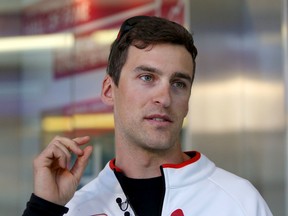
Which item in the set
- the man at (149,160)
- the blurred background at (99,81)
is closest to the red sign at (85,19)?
the blurred background at (99,81)

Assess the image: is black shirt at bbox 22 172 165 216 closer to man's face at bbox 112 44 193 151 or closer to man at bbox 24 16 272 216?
man at bbox 24 16 272 216

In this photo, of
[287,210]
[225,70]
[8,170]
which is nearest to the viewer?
[287,210]

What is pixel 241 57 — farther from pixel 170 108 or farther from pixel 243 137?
pixel 170 108

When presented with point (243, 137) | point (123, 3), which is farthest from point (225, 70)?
point (123, 3)

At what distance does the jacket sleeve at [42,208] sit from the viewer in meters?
2.05

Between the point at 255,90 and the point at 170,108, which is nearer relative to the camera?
the point at 170,108

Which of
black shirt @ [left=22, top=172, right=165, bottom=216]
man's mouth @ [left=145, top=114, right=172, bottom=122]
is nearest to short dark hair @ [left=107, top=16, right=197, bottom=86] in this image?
man's mouth @ [left=145, top=114, right=172, bottom=122]

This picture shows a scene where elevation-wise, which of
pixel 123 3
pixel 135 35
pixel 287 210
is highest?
pixel 123 3

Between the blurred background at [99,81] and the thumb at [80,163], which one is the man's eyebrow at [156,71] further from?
the blurred background at [99,81]

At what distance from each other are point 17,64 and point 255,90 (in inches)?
60.1

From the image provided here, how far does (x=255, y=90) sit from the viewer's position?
4492mm

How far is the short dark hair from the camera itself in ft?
7.06

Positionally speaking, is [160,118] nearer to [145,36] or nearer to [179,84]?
[179,84]

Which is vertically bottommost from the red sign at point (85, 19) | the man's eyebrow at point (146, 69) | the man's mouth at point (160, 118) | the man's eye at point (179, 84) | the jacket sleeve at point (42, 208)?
the jacket sleeve at point (42, 208)
